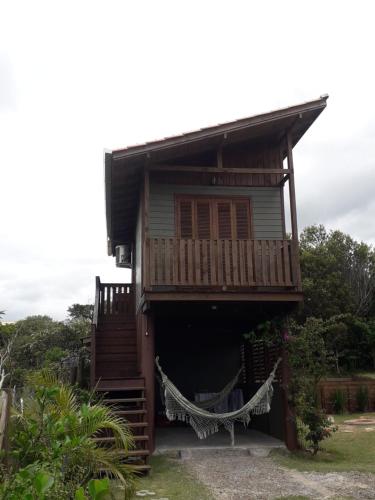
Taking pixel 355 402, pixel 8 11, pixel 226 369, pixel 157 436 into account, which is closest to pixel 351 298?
pixel 355 402

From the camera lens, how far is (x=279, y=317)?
923 centimetres

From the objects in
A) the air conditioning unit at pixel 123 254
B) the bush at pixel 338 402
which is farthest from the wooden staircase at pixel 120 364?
the bush at pixel 338 402

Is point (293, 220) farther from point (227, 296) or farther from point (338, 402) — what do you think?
point (338, 402)

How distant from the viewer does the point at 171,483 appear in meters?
6.70

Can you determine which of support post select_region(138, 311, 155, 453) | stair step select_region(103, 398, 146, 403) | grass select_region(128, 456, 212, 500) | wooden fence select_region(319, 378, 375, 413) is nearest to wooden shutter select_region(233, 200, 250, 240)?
support post select_region(138, 311, 155, 453)

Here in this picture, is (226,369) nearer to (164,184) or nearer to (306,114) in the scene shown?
(164,184)

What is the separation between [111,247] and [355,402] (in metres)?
9.77

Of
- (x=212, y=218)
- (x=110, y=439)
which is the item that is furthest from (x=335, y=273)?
(x=110, y=439)

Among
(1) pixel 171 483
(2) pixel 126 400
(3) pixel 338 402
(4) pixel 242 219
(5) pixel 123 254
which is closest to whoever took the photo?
(1) pixel 171 483

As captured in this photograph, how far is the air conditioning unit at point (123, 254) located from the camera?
14.7 metres

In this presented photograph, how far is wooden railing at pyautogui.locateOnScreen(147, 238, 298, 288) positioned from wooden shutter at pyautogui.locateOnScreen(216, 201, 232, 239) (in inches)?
42.9

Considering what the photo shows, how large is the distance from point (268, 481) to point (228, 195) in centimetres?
522

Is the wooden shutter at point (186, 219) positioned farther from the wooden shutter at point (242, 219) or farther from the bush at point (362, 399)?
the bush at point (362, 399)

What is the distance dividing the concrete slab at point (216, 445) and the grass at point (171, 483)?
617mm
